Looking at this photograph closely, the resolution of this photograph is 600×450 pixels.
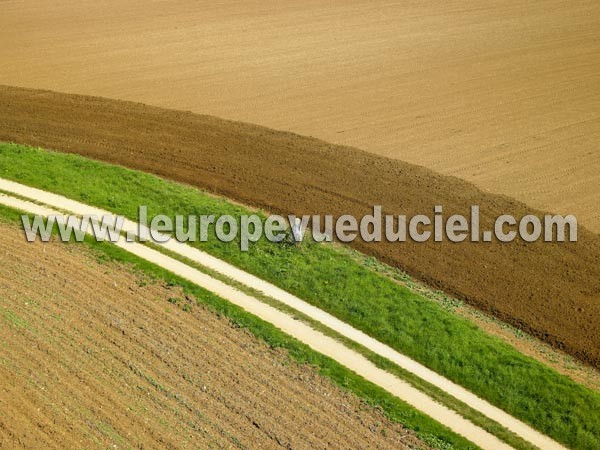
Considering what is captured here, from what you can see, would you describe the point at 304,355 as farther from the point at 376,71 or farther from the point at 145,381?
the point at 376,71

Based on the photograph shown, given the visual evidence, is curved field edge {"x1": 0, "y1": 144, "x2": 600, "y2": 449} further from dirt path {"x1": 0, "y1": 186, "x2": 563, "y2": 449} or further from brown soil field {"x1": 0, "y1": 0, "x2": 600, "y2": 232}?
brown soil field {"x1": 0, "y1": 0, "x2": 600, "y2": 232}

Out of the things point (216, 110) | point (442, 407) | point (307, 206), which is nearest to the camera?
point (442, 407)

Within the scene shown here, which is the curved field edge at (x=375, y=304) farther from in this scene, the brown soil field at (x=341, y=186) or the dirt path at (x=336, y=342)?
the brown soil field at (x=341, y=186)

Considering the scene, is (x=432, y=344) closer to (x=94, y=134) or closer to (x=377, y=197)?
(x=377, y=197)

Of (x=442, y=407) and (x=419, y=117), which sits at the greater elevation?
(x=419, y=117)

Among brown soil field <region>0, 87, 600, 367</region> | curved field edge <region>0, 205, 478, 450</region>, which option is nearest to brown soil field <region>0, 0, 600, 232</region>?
brown soil field <region>0, 87, 600, 367</region>

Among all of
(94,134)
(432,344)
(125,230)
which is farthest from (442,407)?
(94,134)
